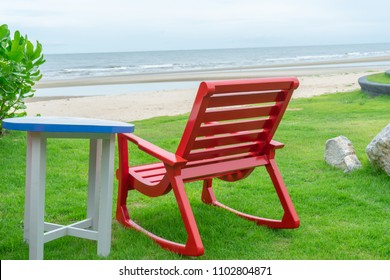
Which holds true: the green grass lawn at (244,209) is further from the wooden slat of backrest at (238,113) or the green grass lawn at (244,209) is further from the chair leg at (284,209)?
the wooden slat of backrest at (238,113)

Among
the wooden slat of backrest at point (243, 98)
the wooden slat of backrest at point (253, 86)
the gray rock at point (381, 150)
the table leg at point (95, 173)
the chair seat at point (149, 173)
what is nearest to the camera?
the wooden slat of backrest at point (253, 86)

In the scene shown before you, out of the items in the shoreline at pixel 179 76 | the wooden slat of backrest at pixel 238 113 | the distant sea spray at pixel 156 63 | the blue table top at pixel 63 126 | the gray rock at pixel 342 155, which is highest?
the wooden slat of backrest at pixel 238 113

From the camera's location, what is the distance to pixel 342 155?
5.71m

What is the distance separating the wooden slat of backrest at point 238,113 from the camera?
11.8ft

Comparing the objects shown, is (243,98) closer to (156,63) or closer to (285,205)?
(285,205)

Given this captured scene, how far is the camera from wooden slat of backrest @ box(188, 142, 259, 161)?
3.75 m

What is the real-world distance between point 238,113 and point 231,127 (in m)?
0.11

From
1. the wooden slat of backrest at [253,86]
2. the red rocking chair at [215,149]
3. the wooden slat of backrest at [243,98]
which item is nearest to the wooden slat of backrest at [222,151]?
the red rocking chair at [215,149]

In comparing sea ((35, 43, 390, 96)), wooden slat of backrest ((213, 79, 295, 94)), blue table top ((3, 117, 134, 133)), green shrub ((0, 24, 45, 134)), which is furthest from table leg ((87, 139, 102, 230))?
sea ((35, 43, 390, 96))

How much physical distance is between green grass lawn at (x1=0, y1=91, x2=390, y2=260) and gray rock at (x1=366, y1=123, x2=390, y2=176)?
12 cm

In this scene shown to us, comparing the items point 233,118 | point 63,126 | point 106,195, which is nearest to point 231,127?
point 233,118

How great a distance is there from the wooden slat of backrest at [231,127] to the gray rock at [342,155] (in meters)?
1.89

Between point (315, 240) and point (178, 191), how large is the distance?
3.39 ft

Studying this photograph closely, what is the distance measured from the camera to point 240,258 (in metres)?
3.52
